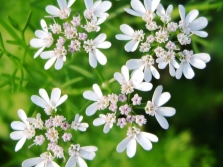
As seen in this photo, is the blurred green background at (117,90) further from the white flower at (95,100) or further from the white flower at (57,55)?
the white flower at (95,100)

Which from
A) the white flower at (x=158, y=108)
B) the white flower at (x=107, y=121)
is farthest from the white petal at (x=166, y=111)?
the white flower at (x=107, y=121)

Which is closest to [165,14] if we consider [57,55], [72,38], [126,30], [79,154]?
[126,30]

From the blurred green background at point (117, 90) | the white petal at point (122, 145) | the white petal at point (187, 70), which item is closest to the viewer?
the white petal at point (122, 145)

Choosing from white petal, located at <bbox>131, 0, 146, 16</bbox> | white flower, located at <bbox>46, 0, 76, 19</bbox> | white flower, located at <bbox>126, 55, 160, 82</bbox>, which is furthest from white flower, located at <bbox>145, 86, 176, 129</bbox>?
white flower, located at <bbox>46, 0, 76, 19</bbox>

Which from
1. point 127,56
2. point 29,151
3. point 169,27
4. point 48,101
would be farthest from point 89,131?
point 169,27

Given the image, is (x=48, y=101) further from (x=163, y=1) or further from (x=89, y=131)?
(x=163, y=1)
